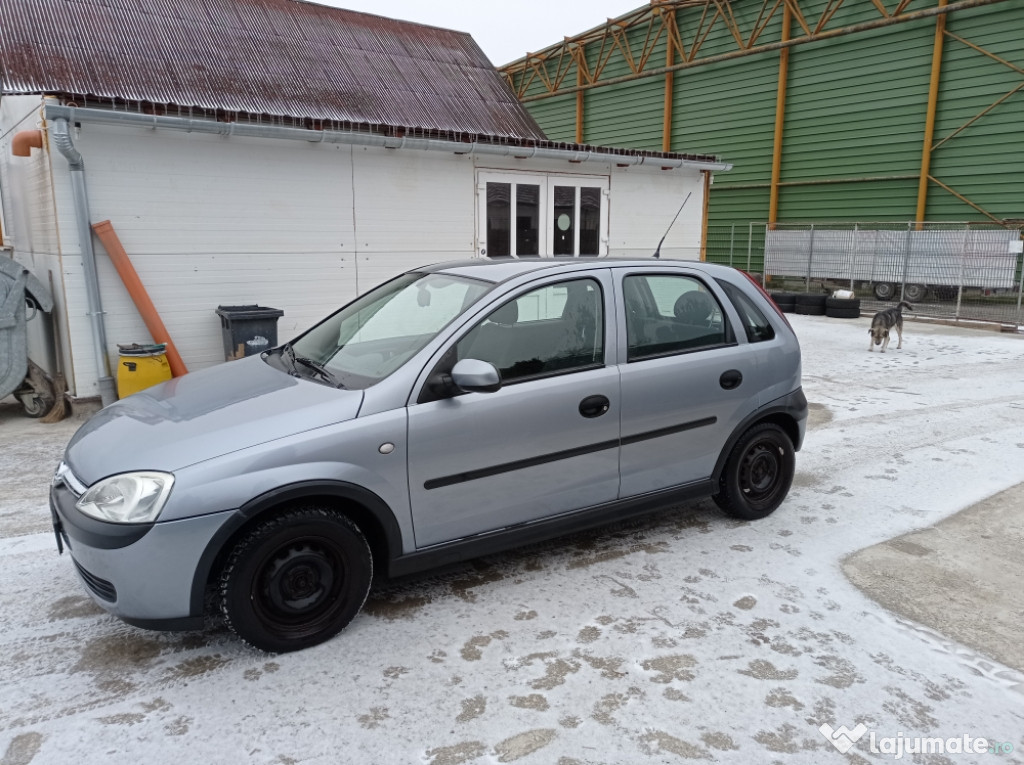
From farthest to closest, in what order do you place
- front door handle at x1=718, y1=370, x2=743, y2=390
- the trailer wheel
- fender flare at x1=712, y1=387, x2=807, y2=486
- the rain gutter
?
1. the trailer wheel
2. the rain gutter
3. fender flare at x1=712, y1=387, x2=807, y2=486
4. front door handle at x1=718, y1=370, x2=743, y2=390

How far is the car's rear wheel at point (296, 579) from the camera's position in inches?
111

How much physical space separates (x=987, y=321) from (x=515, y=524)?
13.9 meters

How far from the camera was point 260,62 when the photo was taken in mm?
10672

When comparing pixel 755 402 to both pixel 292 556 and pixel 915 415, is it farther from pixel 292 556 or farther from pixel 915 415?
pixel 915 415

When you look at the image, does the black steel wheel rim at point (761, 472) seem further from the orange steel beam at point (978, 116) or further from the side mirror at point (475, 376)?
the orange steel beam at point (978, 116)

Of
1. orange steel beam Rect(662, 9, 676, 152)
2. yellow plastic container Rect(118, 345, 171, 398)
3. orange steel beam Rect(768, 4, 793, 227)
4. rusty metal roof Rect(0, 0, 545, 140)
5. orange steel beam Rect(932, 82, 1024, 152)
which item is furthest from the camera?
orange steel beam Rect(662, 9, 676, 152)

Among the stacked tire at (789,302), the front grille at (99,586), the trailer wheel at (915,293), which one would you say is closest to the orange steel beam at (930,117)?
the trailer wheel at (915,293)

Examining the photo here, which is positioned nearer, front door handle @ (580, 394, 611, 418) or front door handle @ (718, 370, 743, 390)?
front door handle @ (580, 394, 611, 418)

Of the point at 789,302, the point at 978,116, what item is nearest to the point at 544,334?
the point at 789,302

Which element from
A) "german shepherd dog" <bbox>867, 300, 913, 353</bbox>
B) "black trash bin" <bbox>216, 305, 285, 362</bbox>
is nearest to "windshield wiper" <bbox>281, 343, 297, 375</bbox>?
"black trash bin" <bbox>216, 305, 285, 362</bbox>

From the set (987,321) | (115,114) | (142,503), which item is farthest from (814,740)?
(987,321)

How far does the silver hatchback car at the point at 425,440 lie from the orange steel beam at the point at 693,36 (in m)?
16.2

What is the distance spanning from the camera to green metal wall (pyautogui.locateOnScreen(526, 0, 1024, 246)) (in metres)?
15.7

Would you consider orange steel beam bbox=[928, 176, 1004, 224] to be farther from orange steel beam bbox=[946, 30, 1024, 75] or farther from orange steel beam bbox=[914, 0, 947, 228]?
Result: orange steel beam bbox=[946, 30, 1024, 75]
